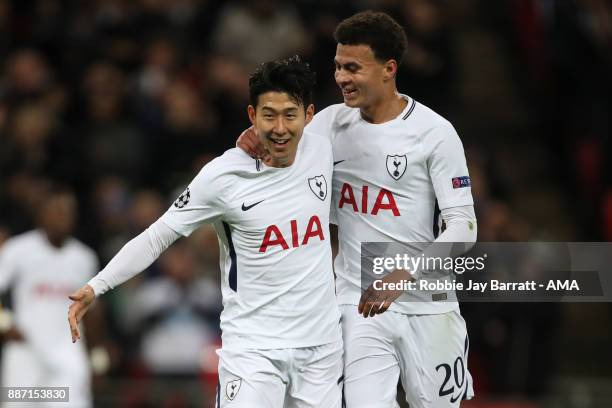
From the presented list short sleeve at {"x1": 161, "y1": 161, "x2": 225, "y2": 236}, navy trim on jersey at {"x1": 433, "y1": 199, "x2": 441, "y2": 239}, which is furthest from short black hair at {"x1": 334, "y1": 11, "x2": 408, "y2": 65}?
short sleeve at {"x1": 161, "y1": 161, "x2": 225, "y2": 236}

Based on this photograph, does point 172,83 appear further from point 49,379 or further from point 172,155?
point 49,379

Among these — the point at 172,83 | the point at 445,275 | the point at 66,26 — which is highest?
the point at 66,26

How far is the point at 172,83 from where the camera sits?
1248cm

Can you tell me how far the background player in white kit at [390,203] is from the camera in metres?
6.53

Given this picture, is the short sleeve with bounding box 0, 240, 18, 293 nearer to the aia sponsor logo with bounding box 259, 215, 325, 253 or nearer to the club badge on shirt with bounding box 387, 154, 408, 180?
the aia sponsor logo with bounding box 259, 215, 325, 253

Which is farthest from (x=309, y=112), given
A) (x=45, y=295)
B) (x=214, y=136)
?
(x=214, y=136)

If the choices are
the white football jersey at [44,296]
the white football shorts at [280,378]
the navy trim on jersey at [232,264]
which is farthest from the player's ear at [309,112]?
the white football jersey at [44,296]

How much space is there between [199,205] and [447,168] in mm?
1195

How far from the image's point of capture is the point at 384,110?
22.0 feet

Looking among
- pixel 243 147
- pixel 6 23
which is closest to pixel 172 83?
pixel 6 23

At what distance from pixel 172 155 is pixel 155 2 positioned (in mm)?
1816

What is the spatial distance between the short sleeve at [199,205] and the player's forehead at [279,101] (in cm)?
39

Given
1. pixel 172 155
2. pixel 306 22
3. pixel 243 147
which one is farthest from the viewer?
pixel 306 22

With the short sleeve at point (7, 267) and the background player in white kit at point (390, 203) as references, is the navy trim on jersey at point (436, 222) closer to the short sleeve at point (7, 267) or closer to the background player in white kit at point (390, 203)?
the background player in white kit at point (390, 203)
